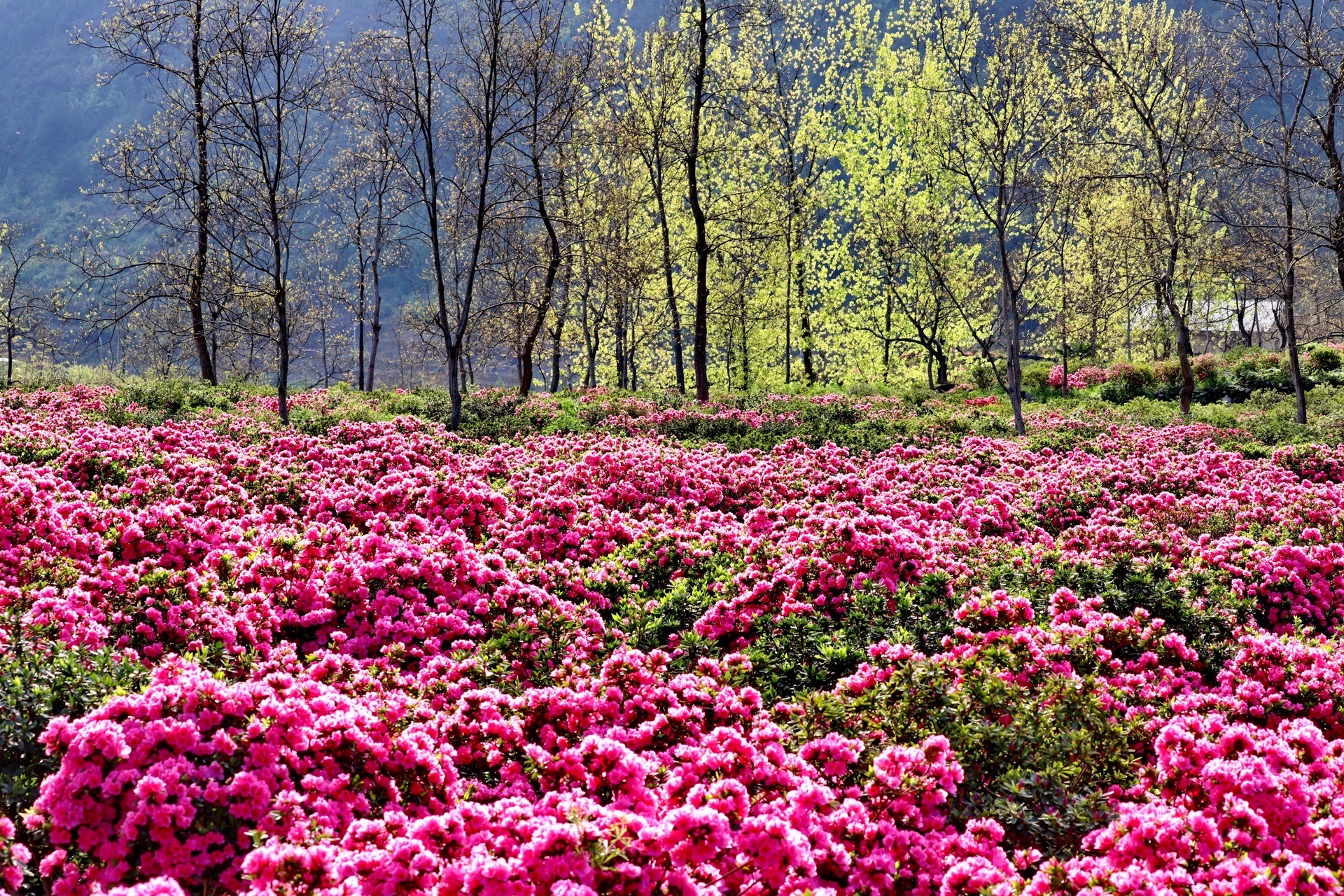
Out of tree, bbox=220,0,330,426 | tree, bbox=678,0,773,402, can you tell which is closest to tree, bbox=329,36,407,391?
tree, bbox=220,0,330,426

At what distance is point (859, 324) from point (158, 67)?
25.8m

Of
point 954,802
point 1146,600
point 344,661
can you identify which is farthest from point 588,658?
point 1146,600

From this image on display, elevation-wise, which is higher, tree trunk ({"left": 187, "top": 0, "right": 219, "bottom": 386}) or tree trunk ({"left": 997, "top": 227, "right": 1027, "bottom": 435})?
tree trunk ({"left": 187, "top": 0, "right": 219, "bottom": 386})

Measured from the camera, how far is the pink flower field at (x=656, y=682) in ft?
11.5

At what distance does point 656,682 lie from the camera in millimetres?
5500

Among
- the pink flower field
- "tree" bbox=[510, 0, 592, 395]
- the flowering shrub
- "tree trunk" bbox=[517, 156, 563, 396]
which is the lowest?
the pink flower field

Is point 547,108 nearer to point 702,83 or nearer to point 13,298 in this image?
point 702,83

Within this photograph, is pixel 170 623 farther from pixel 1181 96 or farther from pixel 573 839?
pixel 1181 96

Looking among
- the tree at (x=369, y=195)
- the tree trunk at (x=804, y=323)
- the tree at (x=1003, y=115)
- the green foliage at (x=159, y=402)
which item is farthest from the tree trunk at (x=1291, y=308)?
the tree at (x=369, y=195)

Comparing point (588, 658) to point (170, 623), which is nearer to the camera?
point (170, 623)

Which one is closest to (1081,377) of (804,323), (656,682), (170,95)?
(804,323)

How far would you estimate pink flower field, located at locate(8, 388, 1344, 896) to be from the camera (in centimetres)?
351

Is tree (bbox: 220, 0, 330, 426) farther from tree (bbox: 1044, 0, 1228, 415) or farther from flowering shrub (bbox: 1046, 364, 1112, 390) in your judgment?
flowering shrub (bbox: 1046, 364, 1112, 390)

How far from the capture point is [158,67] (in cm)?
1827
